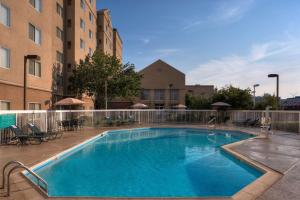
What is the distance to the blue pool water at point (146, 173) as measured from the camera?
7172 mm

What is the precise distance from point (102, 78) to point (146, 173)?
1857cm

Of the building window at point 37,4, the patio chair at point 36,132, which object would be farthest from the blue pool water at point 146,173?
the building window at point 37,4

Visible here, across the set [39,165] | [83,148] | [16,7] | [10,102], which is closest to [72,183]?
[39,165]

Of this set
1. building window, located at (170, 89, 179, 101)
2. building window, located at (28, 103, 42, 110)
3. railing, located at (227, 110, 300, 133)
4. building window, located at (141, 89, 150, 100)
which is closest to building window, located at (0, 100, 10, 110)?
building window, located at (28, 103, 42, 110)

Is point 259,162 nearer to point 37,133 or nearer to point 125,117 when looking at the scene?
point 37,133

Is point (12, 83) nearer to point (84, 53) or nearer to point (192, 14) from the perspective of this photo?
point (192, 14)

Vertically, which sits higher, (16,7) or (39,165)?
(16,7)

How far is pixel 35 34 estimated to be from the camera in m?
19.0

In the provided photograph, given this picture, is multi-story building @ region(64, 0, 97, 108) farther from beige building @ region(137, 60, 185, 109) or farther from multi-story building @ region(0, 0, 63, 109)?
beige building @ region(137, 60, 185, 109)

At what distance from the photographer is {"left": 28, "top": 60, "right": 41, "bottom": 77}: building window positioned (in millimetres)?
18516

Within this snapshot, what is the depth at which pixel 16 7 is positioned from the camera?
16141 mm

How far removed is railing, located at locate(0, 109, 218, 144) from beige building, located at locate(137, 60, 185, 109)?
1626 centimetres

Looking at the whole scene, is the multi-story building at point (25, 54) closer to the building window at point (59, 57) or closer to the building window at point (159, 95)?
the building window at point (59, 57)

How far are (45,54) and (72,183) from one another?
15264 millimetres
